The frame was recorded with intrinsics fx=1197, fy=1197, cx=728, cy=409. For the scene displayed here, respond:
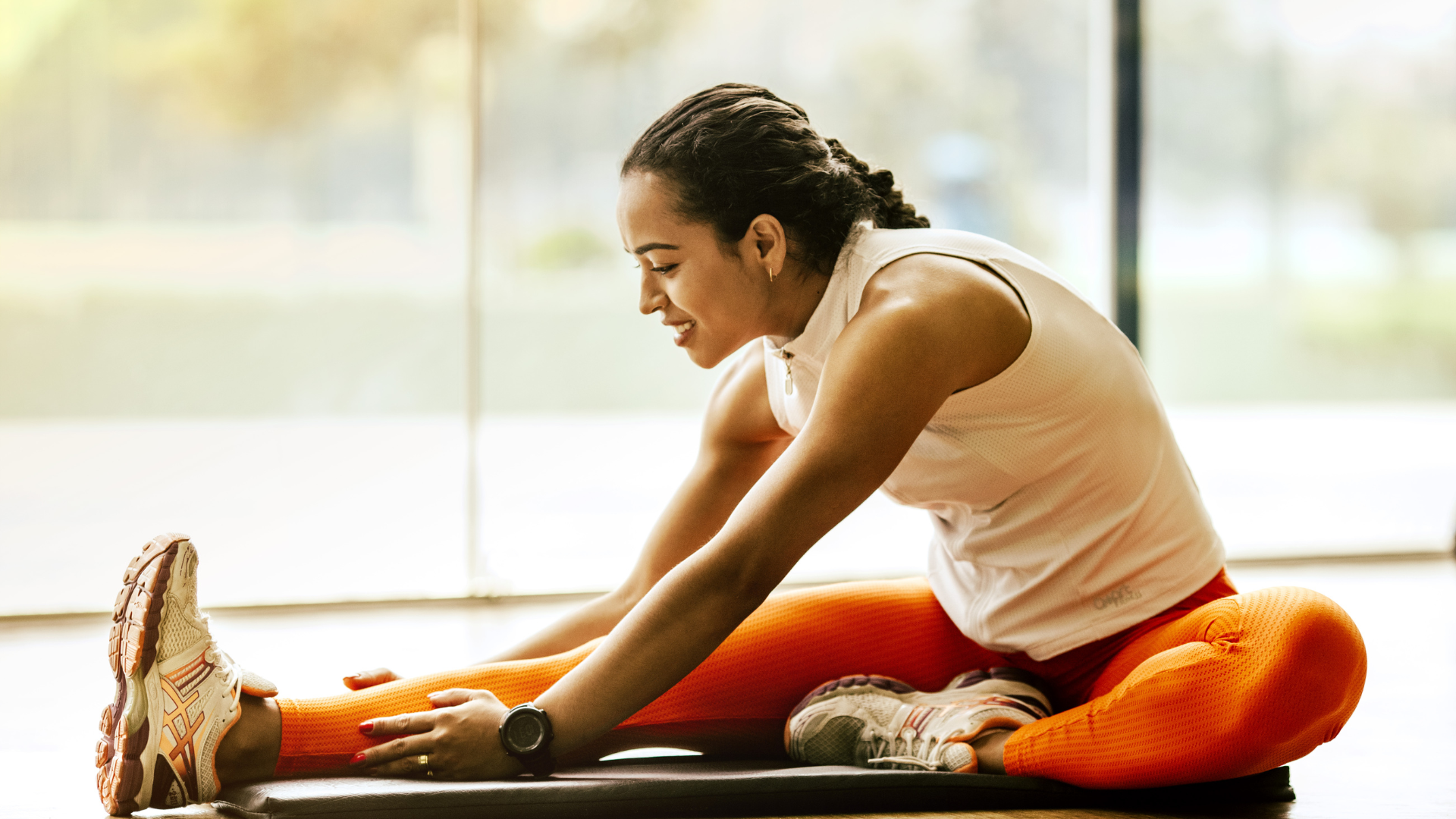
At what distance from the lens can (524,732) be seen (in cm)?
126

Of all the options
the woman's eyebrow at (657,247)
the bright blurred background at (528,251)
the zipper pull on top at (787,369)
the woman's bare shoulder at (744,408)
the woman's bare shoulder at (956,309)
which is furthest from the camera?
the bright blurred background at (528,251)

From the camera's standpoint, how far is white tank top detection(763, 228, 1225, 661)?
128 cm

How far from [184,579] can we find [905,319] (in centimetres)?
81

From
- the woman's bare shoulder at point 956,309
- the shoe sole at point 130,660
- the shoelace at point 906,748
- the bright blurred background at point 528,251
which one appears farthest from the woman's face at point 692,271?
the bright blurred background at point 528,251

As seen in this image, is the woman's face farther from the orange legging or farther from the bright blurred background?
the bright blurred background

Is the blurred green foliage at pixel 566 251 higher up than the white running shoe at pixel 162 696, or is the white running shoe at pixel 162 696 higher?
the blurred green foliage at pixel 566 251

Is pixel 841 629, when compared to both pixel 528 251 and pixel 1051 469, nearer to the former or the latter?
pixel 1051 469

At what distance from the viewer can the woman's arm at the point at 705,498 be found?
1.58 meters

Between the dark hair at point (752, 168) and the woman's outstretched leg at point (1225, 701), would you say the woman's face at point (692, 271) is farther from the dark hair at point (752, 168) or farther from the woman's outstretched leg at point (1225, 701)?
the woman's outstretched leg at point (1225, 701)

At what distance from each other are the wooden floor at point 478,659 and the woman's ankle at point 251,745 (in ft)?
0.19

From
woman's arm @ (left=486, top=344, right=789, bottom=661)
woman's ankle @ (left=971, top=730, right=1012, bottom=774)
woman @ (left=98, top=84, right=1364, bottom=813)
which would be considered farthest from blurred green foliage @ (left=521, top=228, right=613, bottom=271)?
woman's ankle @ (left=971, top=730, right=1012, bottom=774)

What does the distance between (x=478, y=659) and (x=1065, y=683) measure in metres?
1.18

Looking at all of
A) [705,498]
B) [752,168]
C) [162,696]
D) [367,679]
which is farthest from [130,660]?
[752,168]

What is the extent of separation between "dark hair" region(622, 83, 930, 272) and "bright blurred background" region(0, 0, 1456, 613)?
178 centimetres
